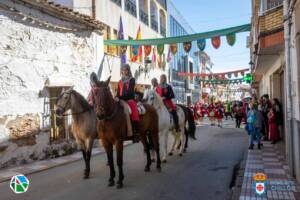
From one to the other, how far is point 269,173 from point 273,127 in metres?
5.79

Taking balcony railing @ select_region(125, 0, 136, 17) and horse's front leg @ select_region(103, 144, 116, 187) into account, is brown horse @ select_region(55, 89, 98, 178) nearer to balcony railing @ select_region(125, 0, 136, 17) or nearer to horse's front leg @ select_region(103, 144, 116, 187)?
horse's front leg @ select_region(103, 144, 116, 187)

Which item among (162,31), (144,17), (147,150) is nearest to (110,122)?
(147,150)

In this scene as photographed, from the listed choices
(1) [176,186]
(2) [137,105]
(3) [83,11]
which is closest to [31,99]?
(2) [137,105]

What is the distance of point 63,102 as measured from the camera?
8258mm

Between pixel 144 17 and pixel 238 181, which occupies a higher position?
pixel 144 17

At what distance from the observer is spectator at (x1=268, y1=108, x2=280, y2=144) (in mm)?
13403

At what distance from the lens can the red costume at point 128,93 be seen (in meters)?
8.25

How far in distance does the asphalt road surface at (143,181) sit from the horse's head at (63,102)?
1632mm

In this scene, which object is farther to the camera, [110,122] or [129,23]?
[129,23]

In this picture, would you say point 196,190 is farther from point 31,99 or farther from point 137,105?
point 31,99

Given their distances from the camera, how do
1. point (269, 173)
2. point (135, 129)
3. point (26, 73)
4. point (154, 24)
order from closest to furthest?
point (269, 173) → point (135, 129) → point (26, 73) → point (154, 24)

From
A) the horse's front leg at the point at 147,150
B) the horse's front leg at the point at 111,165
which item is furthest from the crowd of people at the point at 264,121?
the horse's front leg at the point at 111,165

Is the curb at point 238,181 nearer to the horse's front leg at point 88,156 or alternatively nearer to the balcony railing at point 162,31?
the horse's front leg at point 88,156

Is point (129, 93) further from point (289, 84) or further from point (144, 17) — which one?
point (144, 17)
